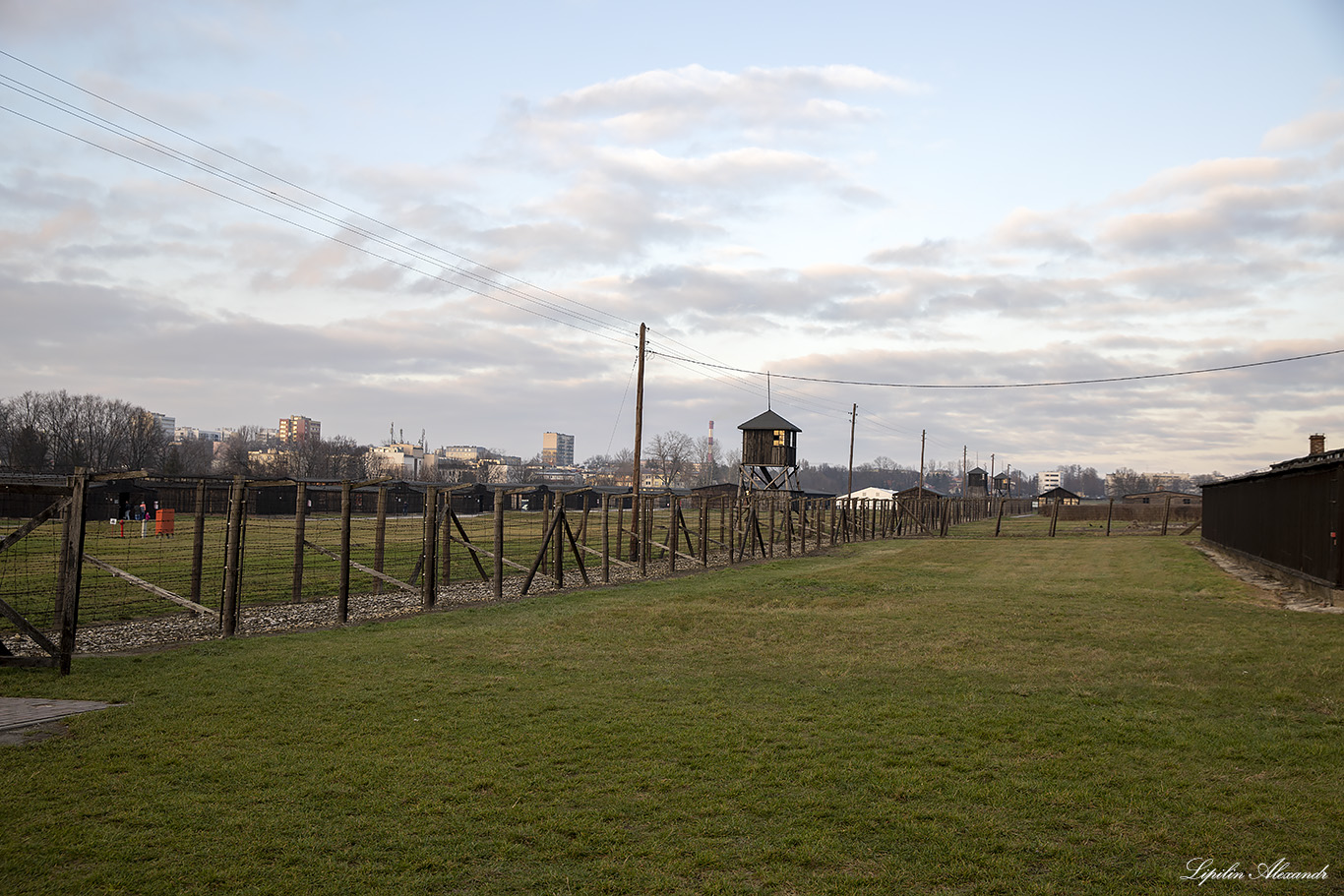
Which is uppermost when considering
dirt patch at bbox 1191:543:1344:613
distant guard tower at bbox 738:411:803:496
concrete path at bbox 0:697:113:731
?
distant guard tower at bbox 738:411:803:496

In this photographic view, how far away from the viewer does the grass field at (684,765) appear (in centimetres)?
508

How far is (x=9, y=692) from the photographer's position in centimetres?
900

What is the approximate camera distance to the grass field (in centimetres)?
508

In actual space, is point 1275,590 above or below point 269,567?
above

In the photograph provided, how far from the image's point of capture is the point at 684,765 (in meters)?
7.00

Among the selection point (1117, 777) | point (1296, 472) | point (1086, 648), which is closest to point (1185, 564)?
point (1296, 472)

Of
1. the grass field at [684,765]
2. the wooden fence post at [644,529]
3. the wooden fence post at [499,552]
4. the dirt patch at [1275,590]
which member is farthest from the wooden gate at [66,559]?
the dirt patch at [1275,590]

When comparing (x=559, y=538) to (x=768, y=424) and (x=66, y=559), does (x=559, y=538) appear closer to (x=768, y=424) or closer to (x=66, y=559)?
(x=66, y=559)

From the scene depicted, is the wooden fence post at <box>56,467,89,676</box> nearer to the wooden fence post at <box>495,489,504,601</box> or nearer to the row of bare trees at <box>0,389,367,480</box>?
the wooden fence post at <box>495,489,504,601</box>

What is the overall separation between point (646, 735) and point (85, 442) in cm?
11003

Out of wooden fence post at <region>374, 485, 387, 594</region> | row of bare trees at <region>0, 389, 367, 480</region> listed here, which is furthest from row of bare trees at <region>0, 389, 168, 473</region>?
wooden fence post at <region>374, 485, 387, 594</region>

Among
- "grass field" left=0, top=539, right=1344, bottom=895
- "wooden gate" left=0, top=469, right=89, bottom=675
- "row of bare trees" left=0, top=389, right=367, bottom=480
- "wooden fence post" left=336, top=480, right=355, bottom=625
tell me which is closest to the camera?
"grass field" left=0, top=539, right=1344, bottom=895

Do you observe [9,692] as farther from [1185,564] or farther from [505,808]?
[1185,564]

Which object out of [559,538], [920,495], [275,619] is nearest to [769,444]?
[920,495]
